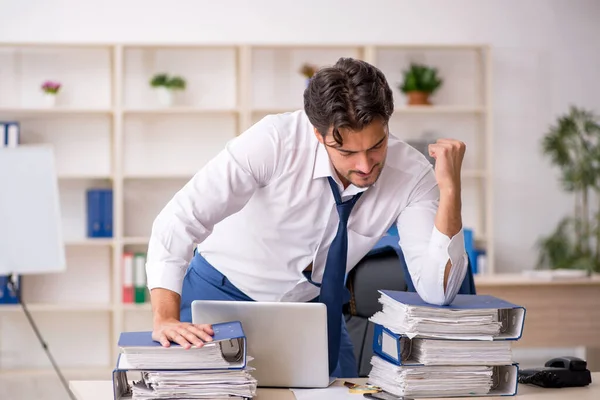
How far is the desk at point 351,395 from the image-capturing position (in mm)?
1696

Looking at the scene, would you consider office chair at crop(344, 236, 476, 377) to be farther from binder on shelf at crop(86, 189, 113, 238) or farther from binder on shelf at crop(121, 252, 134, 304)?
binder on shelf at crop(86, 189, 113, 238)

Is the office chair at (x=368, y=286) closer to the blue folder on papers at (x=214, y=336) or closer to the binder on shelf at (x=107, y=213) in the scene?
the blue folder on papers at (x=214, y=336)

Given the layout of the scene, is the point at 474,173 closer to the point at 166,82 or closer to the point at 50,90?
the point at 166,82

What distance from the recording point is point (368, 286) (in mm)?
2566

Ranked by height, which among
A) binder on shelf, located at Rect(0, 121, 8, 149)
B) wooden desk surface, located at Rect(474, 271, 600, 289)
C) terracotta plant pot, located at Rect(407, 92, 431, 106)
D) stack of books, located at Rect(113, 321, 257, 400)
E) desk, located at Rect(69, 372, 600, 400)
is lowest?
wooden desk surface, located at Rect(474, 271, 600, 289)

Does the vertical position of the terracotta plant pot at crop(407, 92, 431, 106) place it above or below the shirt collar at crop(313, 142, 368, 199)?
above

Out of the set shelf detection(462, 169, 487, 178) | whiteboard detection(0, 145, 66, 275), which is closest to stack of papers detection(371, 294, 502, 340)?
whiteboard detection(0, 145, 66, 275)

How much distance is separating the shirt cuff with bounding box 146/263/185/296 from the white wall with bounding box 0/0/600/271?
11.3 ft

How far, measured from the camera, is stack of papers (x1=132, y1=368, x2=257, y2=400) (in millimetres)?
1543

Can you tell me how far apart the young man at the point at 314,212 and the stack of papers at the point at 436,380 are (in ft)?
0.57

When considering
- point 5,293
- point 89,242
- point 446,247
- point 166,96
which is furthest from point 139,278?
point 446,247

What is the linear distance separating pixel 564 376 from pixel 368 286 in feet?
2.77

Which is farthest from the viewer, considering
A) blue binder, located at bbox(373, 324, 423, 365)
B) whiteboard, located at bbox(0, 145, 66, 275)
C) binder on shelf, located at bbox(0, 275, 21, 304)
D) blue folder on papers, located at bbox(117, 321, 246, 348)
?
binder on shelf, located at bbox(0, 275, 21, 304)

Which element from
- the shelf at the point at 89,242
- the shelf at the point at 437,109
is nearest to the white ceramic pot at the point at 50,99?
the shelf at the point at 89,242
